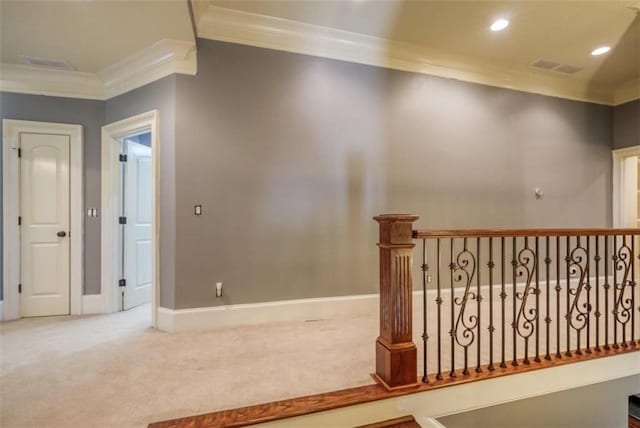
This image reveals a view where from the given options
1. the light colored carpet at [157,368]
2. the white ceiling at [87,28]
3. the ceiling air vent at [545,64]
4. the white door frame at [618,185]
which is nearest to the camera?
the light colored carpet at [157,368]

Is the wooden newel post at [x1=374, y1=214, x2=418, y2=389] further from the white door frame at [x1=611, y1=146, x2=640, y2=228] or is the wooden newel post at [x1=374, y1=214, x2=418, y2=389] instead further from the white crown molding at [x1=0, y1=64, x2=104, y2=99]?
the white door frame at [x1=611, y1=146, x2=640, y2=228]

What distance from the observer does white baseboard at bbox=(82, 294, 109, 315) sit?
3.43 meters

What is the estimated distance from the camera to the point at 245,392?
1.88 meters

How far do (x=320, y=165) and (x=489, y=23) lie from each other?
2.22 meters

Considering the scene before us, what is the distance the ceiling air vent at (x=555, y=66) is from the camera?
3.89 meters

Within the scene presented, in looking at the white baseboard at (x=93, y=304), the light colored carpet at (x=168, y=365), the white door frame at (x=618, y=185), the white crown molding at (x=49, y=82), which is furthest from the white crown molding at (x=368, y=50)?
the white baseboard at (x=93, y=304)

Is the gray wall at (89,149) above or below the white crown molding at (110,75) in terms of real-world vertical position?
below

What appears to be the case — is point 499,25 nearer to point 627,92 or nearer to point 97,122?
point 627,92

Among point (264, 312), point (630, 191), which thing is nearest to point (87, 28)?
point (264, 312)

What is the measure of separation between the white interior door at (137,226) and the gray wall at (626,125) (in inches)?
268

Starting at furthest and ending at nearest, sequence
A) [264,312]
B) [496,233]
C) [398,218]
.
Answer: [264,312] < [496,233] < [398,218]

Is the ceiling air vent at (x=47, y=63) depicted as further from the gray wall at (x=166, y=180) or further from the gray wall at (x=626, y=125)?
the gray wall at (x=626, y=125)

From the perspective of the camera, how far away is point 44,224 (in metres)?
3.41

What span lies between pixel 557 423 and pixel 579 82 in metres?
4.50
